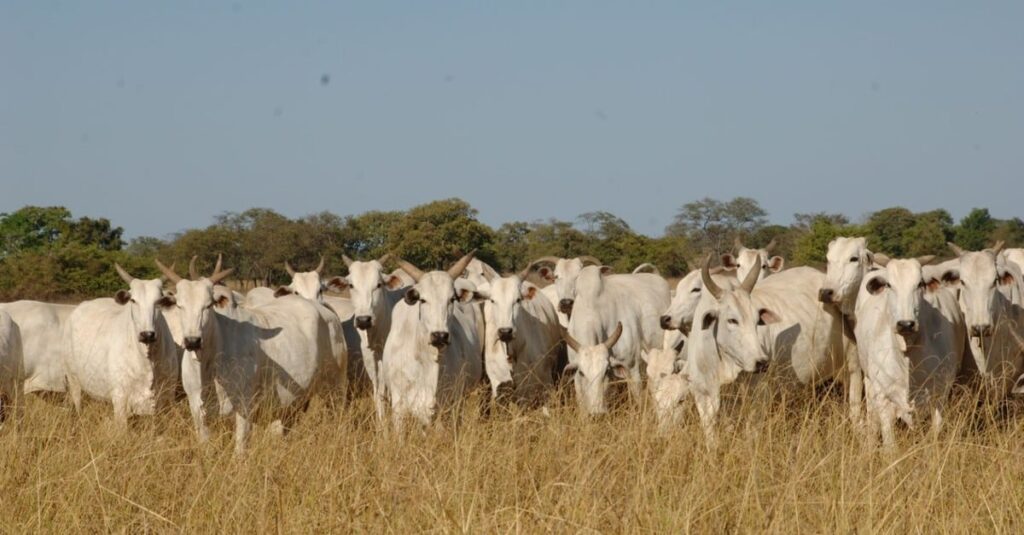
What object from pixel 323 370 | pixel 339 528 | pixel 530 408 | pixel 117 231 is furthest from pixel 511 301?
pixel 117 231

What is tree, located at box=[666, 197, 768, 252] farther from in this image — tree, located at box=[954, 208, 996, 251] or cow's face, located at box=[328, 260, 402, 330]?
cow's face, located at box=[328, 260, 402, 330]

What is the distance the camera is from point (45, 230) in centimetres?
5653

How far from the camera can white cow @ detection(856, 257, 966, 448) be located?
942 cm

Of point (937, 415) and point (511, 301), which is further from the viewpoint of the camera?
point (511, 301)

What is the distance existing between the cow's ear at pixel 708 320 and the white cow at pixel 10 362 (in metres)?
5.82

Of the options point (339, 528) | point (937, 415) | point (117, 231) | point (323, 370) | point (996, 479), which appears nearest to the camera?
point (339, 528)

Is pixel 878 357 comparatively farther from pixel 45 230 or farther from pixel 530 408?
pixel 45 230

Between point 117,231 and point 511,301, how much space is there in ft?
153

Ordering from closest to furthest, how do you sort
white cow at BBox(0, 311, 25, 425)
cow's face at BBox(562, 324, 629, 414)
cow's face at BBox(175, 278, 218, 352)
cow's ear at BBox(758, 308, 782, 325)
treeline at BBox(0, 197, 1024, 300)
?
cow's ear at BBox(758, 308, 782, 325), cow's face at BBox(175, 278, 218, 352), cow's face at BBox(562, 324, 629, 414), white cow at BBox(0, 311, 25, 425), treeline at BBox(0, 197, 1024, 300)

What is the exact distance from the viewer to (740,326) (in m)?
10.2

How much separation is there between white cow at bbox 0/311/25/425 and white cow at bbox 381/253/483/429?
11.1 feet

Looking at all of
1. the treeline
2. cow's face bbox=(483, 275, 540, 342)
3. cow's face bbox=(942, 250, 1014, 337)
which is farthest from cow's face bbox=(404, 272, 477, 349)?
the treeline

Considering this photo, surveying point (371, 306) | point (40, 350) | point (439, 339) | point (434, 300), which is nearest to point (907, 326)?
point (439, 339)

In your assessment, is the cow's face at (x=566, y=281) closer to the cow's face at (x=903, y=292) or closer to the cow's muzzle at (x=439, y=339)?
the cow's muzzle at (x=439, y=339)
